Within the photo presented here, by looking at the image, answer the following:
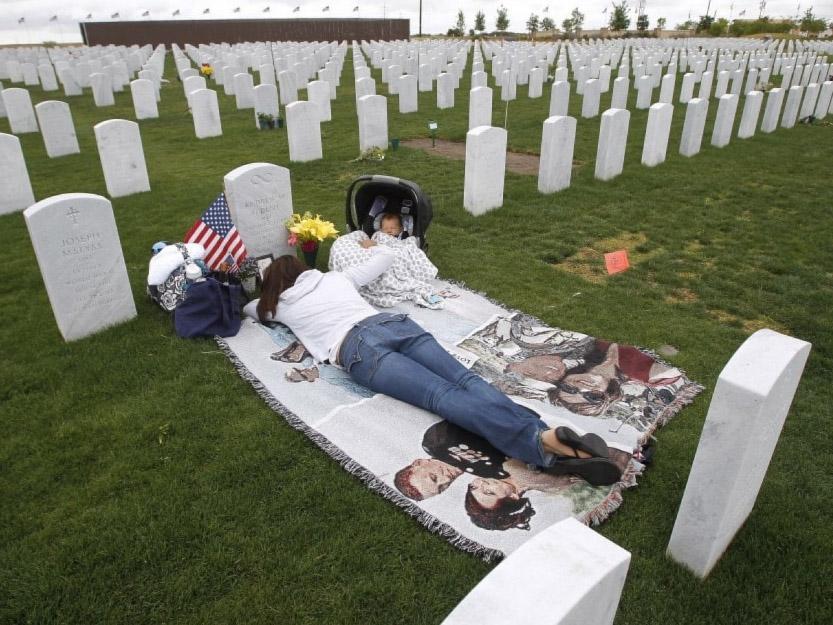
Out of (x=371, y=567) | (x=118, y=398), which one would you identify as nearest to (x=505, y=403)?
(x=371, y=567)

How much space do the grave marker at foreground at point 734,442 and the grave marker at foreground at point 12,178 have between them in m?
8.83

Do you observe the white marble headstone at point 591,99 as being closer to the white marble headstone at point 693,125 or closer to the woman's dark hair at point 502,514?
the white marble headstone at point 693,125

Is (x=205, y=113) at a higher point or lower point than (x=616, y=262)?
higher

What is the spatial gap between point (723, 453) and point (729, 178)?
8796mm

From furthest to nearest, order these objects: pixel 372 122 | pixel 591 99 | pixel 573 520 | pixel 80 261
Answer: pixel 591 99
pixel 372 122
pixel 80 261
pixel 573 520

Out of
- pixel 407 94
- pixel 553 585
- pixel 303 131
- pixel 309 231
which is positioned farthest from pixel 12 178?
pixel 407 94

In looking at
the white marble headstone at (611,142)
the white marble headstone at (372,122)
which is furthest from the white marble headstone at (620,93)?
the white marble headstone at (372,122)

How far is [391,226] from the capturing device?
583 centimetres

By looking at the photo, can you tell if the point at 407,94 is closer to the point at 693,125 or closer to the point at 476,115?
the point at 476,115

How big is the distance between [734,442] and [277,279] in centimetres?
333

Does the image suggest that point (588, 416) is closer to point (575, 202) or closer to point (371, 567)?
point (371, 567)

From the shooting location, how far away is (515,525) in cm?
287

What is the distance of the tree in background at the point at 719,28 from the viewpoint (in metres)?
57.5

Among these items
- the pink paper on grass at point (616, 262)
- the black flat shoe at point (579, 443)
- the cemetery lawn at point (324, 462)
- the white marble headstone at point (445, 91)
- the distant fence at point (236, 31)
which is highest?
the distant fence at point (236, 31)
